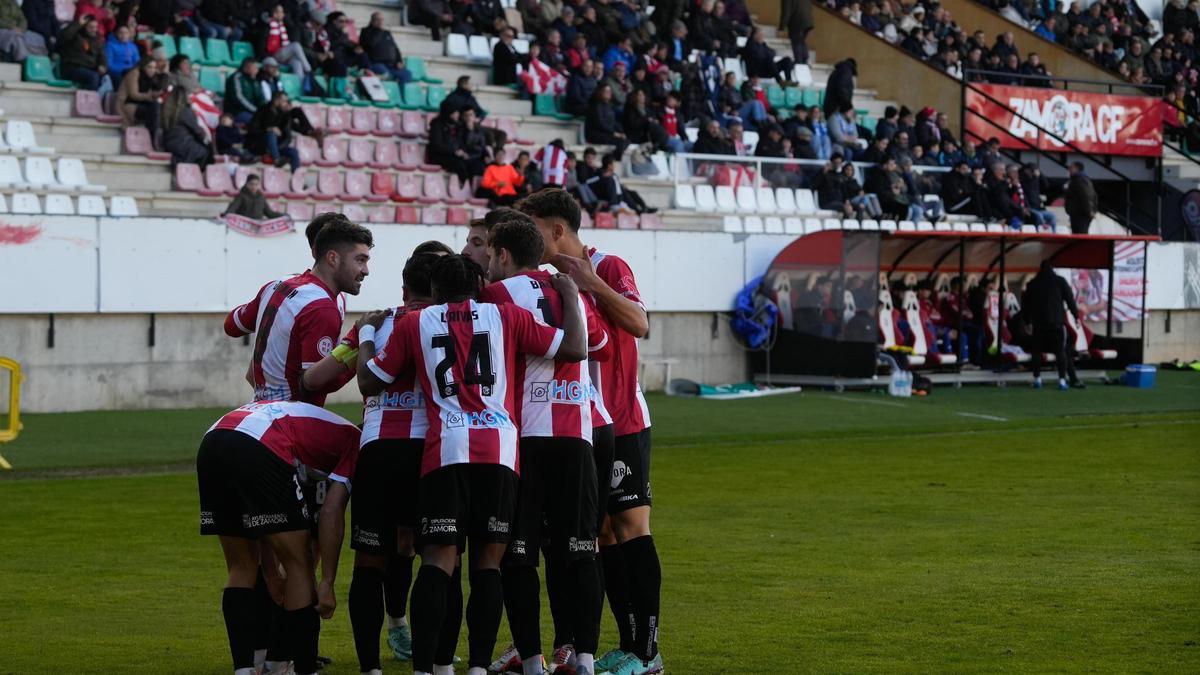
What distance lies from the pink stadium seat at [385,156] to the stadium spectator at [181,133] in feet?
9.74

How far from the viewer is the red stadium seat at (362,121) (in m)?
25.6

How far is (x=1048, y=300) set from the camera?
24.7 metres

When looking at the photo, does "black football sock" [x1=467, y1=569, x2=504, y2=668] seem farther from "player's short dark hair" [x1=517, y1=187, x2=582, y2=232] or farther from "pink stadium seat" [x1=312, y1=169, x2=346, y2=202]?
"pink stadium seat" [x1=312, y1=169, x2=346, y2=202]

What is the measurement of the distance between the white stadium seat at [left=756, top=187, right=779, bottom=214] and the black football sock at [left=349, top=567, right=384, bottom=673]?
2124cm

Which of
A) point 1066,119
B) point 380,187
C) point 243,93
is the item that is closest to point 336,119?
point 380,187

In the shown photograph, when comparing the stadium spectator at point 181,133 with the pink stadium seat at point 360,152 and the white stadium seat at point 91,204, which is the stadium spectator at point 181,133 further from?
the pink stadium seat at point 360,152

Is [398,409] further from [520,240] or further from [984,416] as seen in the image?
[984,416]

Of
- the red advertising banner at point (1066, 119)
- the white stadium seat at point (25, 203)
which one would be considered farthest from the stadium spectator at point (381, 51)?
the red advertising banner at point (1066, 119)

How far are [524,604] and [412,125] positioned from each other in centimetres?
1989

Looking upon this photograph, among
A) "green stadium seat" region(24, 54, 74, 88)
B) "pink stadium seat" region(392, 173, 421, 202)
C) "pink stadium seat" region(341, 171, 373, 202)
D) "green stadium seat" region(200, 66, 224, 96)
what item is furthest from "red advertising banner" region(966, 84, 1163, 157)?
"green stadium seat" region(24, 54, 74, 88)

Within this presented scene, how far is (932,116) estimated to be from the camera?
107ft

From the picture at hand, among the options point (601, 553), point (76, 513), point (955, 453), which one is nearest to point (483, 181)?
point (955, 453)

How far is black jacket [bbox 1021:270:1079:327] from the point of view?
2458 cm

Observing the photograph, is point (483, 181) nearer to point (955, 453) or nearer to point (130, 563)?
point (955, 453)
